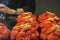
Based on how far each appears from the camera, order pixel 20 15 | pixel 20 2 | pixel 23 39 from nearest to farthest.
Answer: pixel 23 39 < pixel 20 15 < pixel 20 2

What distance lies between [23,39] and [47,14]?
0.19m

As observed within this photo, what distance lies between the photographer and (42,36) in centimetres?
60

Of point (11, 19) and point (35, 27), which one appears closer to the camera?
point (35, 27)

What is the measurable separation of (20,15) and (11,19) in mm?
58

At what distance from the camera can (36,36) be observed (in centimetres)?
60

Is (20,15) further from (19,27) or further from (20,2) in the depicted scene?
(20,2)

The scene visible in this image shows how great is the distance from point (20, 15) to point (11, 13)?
0.23 ft

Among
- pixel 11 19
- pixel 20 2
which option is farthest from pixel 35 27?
pixel 20 2

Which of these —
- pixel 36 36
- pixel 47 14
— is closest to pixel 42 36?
pixel 36 36

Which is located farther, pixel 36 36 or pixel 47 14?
pixel 47 14

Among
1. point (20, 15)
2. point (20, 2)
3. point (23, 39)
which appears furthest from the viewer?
point (20, 2)

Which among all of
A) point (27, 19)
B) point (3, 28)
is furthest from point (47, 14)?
point (3, 28)

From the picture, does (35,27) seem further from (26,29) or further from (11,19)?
(11,19)

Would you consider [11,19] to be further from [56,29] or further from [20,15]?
[56,29]
